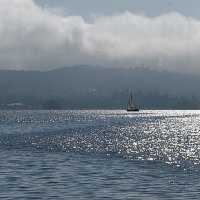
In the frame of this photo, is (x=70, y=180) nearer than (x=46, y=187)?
No

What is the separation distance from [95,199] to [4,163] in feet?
107

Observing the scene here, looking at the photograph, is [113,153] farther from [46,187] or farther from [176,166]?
[46,187]

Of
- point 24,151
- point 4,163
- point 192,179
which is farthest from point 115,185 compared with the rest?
point 24,151

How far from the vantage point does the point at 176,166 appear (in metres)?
74.4

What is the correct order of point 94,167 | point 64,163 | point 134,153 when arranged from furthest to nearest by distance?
point 134,153
point 64,163
point 94,167

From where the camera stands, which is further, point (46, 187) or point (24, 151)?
point (24, 151)

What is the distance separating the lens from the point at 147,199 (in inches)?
1892

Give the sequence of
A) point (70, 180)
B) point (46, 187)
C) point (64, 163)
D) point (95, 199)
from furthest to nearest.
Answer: point (64, 163) < point (70, 180) < point (46, 187) < point (95, 199)

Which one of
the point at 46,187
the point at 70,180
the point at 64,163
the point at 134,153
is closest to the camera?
the point at 46,187

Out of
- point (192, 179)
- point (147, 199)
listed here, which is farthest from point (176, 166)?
point (147, 199)

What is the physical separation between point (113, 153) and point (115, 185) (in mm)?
40113

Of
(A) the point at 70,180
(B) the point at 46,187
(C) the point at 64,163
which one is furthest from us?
(C) the point at 64,163

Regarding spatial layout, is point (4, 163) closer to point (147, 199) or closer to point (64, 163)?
point (64, 163)

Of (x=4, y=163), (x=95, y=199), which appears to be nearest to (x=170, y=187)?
(x=95, y=199)
